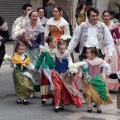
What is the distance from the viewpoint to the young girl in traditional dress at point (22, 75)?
896 centimetres

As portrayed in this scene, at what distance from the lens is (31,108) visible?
869 centimetres

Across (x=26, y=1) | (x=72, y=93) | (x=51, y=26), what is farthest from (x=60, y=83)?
(x=26, y=1)

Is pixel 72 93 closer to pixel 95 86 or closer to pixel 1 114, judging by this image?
pixel 95 86

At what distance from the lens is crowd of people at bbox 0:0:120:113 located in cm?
838

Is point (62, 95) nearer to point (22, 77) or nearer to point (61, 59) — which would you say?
point (61, 59)

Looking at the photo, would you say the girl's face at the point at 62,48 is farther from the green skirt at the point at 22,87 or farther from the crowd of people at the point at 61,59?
the green skirt at the point at 22,87

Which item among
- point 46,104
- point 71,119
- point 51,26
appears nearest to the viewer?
point 71,119

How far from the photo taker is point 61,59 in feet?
27.9

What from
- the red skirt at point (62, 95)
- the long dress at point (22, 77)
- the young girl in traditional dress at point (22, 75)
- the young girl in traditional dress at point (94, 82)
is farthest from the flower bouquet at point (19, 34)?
the young girl in traditional dress at point (94, 82)

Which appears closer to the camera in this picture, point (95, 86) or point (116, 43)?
point (95, 86)

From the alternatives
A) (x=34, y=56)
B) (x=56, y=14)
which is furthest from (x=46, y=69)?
(x=56, y=14)

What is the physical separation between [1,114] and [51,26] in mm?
2669

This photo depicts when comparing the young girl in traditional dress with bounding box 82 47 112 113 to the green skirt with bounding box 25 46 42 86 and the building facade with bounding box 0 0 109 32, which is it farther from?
the building facade with bounding box 0 0 109 32

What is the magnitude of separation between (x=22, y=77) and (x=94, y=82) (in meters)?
1.42
